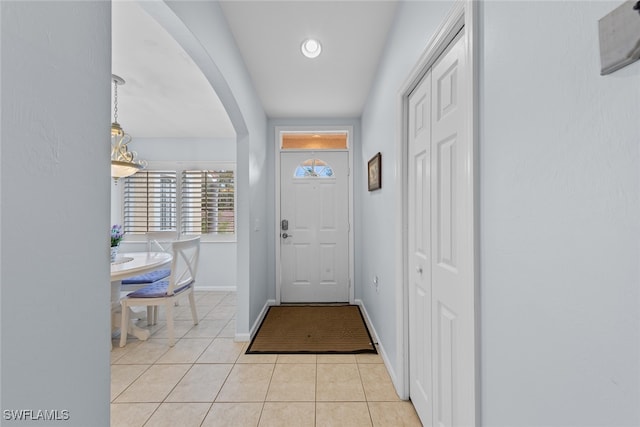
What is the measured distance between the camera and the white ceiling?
200cm

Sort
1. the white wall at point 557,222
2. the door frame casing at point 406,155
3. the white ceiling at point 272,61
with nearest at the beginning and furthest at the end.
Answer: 1. the white wall at point 557,222
2. the door frame casing at point 406,155
3. the white ceiling at point 272,61

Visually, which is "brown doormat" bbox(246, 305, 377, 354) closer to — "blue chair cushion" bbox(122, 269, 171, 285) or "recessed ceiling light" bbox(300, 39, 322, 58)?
"blue chair cushion" bbox(122, 269, 171, 285)

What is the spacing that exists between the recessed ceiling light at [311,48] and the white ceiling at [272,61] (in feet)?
0.15

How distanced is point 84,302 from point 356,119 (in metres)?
3.78

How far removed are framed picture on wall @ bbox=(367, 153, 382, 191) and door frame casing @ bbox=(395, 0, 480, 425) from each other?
25.8 inches

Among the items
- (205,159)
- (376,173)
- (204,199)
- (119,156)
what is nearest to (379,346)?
(376,173)

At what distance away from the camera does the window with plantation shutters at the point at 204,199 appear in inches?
191

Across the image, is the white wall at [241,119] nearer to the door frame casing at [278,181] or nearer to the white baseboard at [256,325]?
the white baseboard at [256,325]

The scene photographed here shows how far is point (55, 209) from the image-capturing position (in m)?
0.66

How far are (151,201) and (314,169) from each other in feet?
9.36

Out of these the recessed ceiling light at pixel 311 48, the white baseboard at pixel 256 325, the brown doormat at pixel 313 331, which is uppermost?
the recessed ceiling light at pixel 311 48

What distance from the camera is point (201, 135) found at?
4.73 metres

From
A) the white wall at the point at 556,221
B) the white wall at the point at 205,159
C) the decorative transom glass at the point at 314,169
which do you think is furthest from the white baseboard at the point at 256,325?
the white wall at the point at 556,221

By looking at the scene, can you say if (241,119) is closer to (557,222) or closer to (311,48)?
(311,48)
